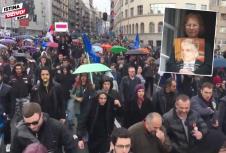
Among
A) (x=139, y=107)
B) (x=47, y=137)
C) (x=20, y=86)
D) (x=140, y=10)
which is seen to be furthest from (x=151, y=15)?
(x=47, y=137)

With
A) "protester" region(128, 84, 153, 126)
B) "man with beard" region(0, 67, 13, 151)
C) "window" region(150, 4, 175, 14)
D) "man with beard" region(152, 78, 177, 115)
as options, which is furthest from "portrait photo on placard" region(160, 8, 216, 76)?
"window" region(150, 4, 175, 14)

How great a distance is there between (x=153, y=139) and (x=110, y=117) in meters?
2.02

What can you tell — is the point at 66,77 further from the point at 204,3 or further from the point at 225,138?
the point at 204,3

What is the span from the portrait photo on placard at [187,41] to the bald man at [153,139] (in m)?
Result: 3.03

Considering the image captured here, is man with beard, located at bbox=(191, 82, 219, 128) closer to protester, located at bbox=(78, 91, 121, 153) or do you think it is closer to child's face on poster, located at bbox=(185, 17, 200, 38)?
protester, located at bbox=(78, 91, 121, 153)

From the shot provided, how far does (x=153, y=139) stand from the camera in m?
4.93

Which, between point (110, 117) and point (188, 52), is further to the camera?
point (188, 52)

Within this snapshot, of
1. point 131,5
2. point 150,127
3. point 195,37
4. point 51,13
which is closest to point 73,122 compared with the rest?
A: point 195,37

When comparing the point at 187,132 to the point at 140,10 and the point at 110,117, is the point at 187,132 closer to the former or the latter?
the point at 110,117

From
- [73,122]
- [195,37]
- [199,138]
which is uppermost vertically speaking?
[195,37]

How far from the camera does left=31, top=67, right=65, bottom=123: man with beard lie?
7770 millimetres

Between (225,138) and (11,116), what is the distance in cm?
404

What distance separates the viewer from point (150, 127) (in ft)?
16.2

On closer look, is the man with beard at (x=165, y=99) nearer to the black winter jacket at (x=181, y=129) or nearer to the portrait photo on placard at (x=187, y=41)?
the portrait photo on placard at (x=187, y=41)
